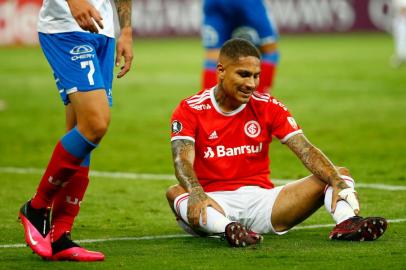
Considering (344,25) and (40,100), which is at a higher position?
(40,100)

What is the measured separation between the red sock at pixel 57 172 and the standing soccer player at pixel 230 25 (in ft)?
20.4

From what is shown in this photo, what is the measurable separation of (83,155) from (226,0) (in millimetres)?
6428

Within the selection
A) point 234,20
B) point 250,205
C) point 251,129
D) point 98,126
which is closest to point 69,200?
point 98,126

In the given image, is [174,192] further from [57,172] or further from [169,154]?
[169,154]

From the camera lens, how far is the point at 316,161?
6723 millimetres

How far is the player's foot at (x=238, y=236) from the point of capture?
626 centimetres

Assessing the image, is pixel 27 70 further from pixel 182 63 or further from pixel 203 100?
pixel 203 100

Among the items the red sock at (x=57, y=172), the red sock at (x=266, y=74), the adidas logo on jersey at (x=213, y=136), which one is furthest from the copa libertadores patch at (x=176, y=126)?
the red sock at (x=266, y=74)

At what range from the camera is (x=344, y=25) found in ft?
124

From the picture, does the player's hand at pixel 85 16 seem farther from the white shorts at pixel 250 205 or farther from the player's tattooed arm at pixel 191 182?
the white shorts at pixel 250 205

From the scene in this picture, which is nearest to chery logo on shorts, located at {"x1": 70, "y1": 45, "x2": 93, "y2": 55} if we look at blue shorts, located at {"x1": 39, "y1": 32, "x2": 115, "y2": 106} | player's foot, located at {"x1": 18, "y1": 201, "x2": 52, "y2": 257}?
blue shorts, located at {"x1": 39, "y1": 32, "x2": 115, "y2": 106}

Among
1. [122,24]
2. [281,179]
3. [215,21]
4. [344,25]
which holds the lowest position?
[344,25]

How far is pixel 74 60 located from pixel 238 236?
1399 millimetres

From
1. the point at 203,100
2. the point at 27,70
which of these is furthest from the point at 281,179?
the point at 27,70
